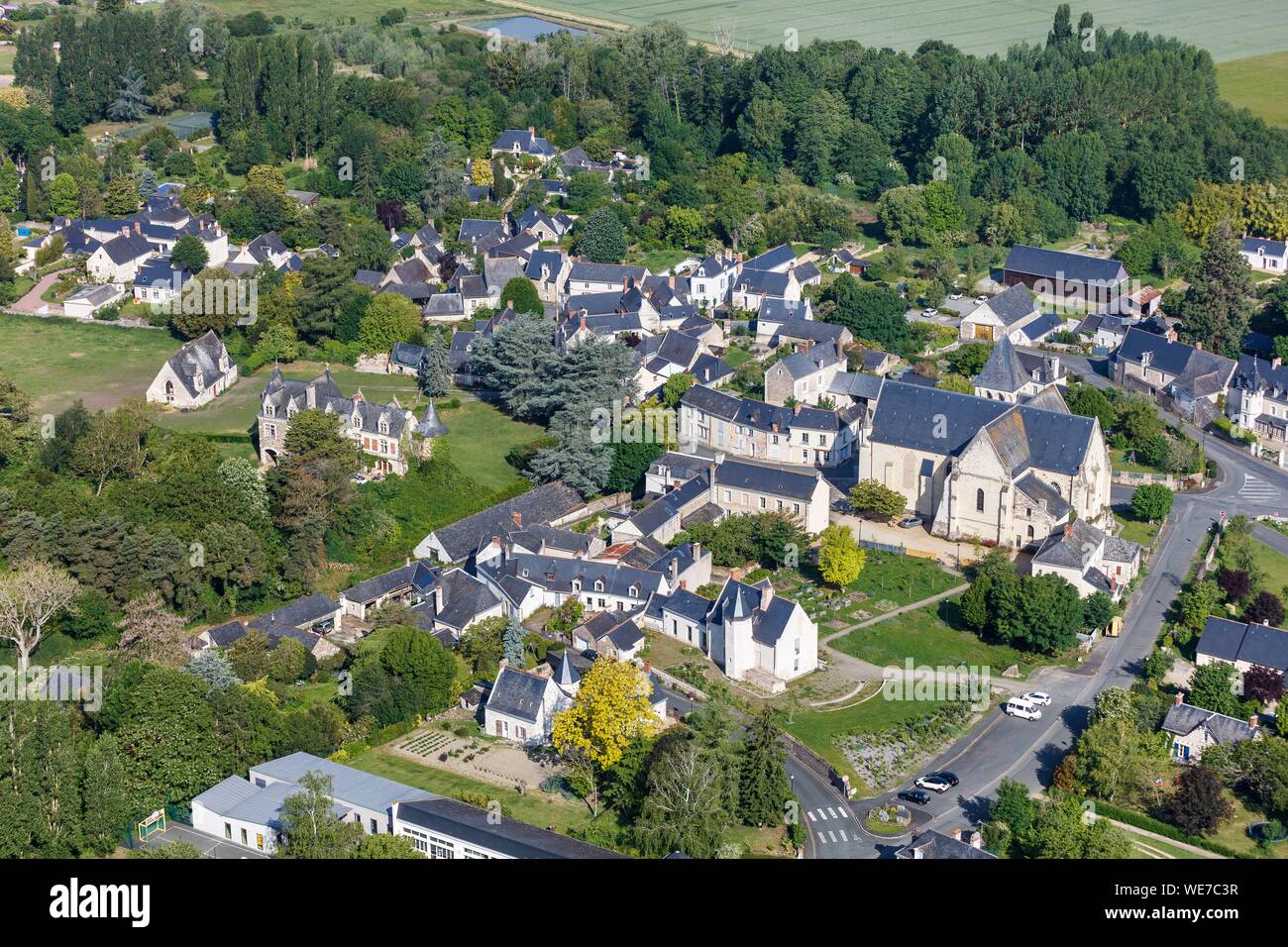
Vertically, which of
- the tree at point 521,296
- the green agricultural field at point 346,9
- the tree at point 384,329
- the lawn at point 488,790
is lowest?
the lawn at point 488,790

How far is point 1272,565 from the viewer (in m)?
70.6

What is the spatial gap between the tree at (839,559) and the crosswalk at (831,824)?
51.3 ft

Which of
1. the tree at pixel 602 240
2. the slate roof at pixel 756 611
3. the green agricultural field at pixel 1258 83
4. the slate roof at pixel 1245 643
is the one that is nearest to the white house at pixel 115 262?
the tree at pixel 602 240

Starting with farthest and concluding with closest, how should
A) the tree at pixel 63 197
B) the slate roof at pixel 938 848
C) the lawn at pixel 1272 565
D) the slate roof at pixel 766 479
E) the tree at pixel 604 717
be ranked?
the tree at pixel 63 197, the slate roof at pixel 766 479, the lawn at pixel 1272 565, the tree at pixel 604 717, the slate roof at pixel 938 848

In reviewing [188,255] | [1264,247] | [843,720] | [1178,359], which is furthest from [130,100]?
[843,720]

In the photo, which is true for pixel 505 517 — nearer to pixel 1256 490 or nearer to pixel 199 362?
pixel 199 362

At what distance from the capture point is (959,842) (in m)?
49.4

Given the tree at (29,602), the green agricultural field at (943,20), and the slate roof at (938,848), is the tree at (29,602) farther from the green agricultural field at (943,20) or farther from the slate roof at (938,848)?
the green agricultural field at (943,20)

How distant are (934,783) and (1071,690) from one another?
30.9ft

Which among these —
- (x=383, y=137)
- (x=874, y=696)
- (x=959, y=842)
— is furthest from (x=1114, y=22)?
(x=959, y=842)

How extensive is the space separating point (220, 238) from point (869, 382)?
140ft

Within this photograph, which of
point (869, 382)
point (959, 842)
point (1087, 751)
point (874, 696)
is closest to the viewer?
point (959, 842)

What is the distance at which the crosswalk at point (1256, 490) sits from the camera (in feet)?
256
